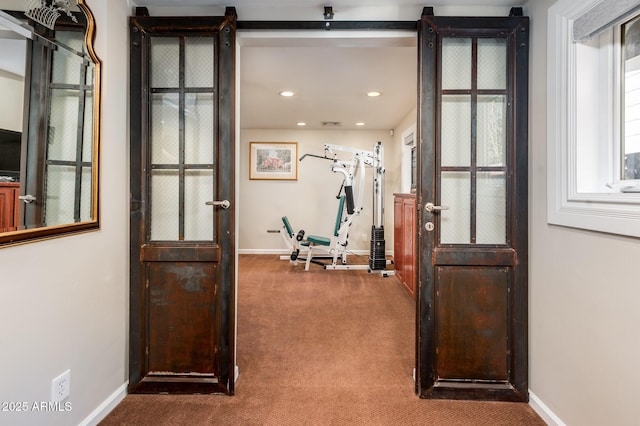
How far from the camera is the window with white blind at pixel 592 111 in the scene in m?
1.37

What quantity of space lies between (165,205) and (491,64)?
206cm

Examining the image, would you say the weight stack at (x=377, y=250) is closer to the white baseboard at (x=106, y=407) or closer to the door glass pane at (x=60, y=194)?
the white baseboard at (x=106, y=407)

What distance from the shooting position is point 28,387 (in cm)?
125

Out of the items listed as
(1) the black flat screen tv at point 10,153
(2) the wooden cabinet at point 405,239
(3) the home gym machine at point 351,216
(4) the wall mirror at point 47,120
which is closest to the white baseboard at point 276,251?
(3) the home gym machine at point 351,216

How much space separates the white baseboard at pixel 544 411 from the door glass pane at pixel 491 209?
85 cm

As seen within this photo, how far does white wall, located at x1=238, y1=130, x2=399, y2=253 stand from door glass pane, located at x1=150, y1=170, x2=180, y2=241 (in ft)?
13.9

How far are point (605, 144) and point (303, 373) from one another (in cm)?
204

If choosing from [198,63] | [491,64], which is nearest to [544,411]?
[491,64]

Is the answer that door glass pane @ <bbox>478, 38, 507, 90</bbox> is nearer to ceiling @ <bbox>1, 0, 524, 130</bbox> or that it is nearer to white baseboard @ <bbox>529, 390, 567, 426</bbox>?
ceiling @ <bbox>1, 0, 524, 130</bbox>

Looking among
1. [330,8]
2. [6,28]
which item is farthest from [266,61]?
[6,28]

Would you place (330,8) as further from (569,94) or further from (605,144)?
(605,144)

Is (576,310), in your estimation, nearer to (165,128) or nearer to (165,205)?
(165,205)

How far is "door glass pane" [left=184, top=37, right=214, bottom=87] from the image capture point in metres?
1.88

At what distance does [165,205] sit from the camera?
1.91 m
